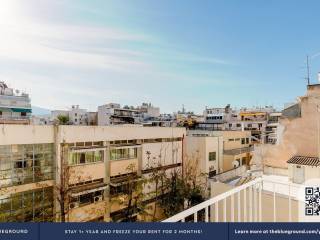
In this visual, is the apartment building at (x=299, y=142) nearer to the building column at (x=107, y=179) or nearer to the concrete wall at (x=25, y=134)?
the building column at (x=107, y=179)

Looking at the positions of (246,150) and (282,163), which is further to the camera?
(246,150)

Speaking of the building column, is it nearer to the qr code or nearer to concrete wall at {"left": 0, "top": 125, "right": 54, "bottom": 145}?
concrete wall at {"left": 0, "top": 125, "right": 54, "bottom": 145}

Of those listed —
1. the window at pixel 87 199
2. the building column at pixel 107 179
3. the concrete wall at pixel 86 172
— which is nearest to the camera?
the concrete wall at pixel 86 172

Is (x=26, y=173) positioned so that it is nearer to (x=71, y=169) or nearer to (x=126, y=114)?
(x=71, y=169)

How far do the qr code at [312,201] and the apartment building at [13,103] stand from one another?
24761 mm

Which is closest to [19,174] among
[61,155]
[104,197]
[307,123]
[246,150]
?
[61,155]

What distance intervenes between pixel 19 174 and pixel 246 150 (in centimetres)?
1761

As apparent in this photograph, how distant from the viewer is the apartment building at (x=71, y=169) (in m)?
9.78

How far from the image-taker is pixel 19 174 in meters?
9.97

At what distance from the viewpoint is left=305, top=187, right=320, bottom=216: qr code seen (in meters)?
3.61

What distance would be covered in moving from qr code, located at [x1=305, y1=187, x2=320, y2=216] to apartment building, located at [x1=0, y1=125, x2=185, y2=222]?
28.3 ft

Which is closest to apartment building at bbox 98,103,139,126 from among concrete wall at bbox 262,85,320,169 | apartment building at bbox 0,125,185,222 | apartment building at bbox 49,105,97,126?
apartment building at bbox 49,105,97,126

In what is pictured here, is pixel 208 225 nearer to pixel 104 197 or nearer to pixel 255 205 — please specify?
pixel 255 205

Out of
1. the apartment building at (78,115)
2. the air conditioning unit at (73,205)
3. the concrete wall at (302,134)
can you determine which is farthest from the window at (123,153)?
the apartment building at (78,115)
